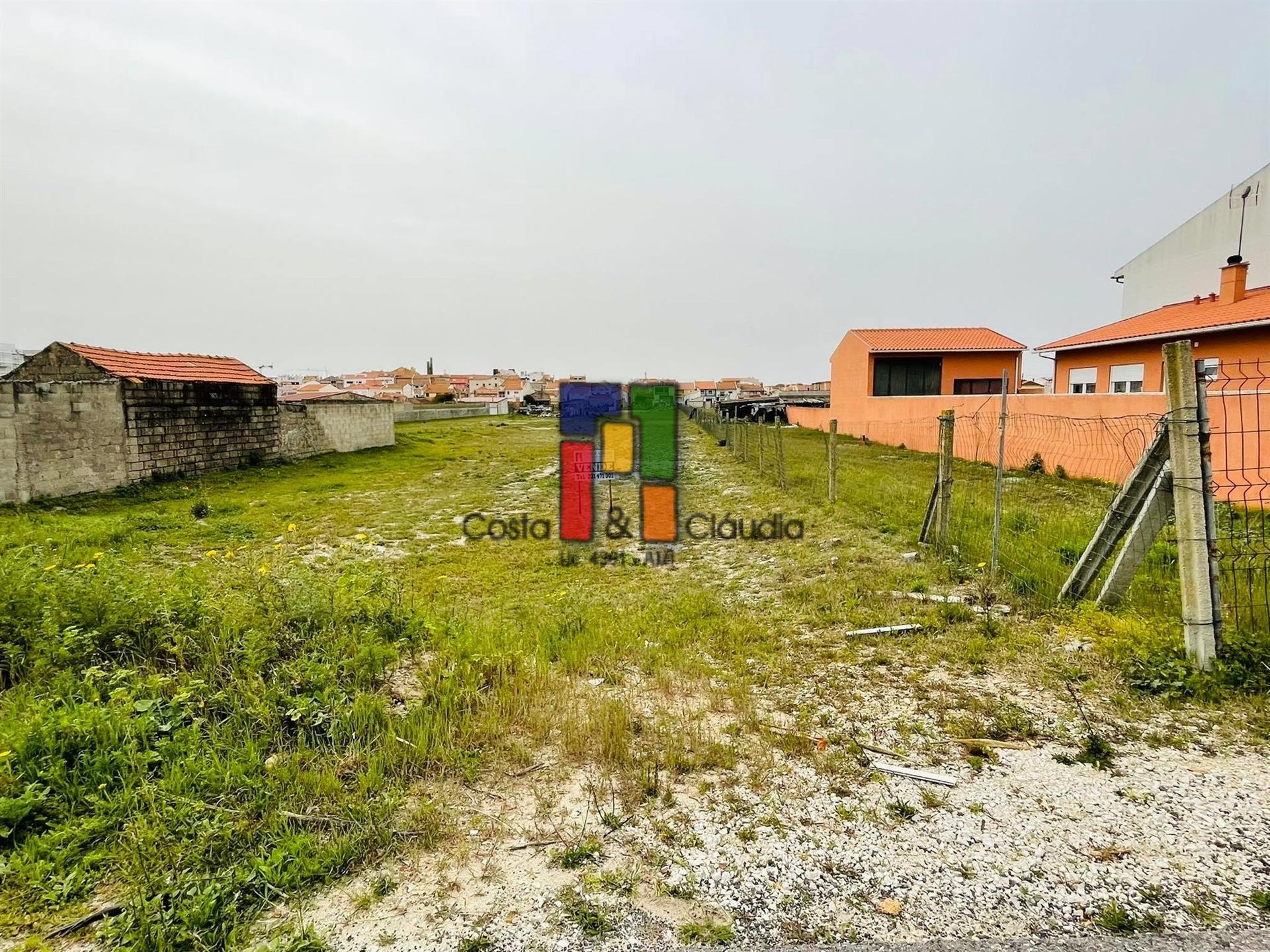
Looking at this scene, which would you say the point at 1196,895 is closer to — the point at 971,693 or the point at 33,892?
the point at 971,693

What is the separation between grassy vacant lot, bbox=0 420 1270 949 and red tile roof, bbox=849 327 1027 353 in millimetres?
21228

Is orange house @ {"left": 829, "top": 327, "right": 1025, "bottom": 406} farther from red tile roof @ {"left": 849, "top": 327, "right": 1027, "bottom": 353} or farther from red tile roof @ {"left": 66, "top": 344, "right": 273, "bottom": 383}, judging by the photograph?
red tile roof @ {"left": 66, "top": 344, "right": 273, "bottom": 383}

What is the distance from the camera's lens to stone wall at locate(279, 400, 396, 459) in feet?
52.4

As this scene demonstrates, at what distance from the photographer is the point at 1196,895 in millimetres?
1811

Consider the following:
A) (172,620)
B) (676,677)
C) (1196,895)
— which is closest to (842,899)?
(1196,895)

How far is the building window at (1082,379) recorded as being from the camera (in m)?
17.5

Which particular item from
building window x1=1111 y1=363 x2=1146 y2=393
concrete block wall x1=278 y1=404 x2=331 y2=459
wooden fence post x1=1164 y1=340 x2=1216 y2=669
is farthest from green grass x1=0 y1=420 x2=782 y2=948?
building window x1=1111 y1=363 x2=1146 y2=393

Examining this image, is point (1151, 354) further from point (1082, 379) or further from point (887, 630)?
point (887, 630)

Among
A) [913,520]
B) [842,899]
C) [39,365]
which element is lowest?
[842,899]

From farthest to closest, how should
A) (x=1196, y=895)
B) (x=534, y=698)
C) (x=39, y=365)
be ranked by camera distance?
(x=39, y=365), (x=534, y=698), (x=1196, y=895)

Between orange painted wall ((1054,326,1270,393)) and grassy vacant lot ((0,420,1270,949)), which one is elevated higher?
orange painted wall ((1054,326,1270,393))

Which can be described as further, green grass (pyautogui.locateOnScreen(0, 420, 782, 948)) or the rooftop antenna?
the rooftop antenna

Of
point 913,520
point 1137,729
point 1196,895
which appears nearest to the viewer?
point 1196,895

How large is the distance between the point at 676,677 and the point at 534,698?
0.85 meters
